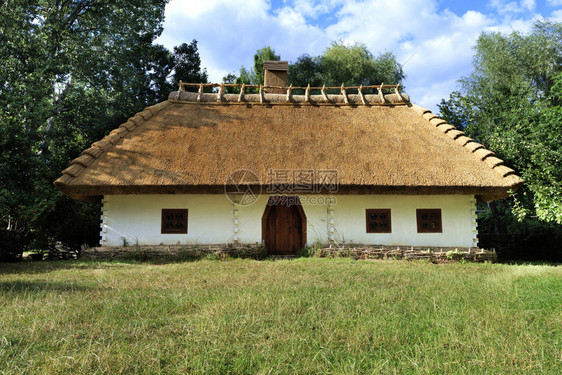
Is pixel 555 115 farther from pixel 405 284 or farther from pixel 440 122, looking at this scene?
pixel 405 284

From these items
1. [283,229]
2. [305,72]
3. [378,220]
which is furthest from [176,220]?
[305,72]

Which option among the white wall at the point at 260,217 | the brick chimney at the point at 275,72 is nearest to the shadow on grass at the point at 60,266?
the white wall at the point at 260,217

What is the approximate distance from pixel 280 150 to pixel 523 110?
31.8ft

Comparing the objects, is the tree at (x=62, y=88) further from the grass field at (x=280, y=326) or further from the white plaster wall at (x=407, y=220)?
the white plaster wall at (x=407, y=220)

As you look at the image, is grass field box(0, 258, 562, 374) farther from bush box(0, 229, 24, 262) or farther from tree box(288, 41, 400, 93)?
tree box(288, 41, 400, 93)

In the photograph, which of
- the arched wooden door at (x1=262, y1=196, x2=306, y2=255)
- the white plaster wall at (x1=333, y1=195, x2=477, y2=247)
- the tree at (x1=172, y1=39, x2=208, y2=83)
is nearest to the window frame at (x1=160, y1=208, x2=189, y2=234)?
the arched wooden door at (x1=262, y1=196, x2=306, y2=255)

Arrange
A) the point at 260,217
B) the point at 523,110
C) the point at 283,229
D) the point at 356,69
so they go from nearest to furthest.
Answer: the point at 260,217 → the point at 283,229 → the point at 523,110 → the point at 356,69

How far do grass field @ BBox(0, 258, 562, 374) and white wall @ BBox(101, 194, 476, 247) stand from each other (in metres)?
4.61

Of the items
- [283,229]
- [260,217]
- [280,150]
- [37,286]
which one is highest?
[280,150]

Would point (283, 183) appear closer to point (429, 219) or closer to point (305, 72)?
point (429, 219)

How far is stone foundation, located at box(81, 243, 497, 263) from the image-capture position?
10.3 metres

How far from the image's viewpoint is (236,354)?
314 centimetres

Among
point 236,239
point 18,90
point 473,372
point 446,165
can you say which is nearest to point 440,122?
point 446,165

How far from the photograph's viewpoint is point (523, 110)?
13406mm
